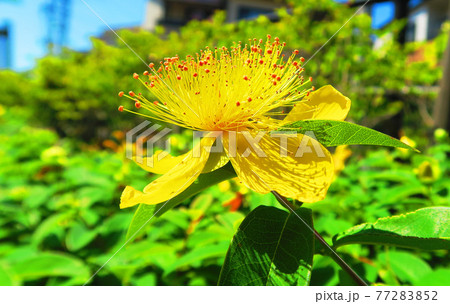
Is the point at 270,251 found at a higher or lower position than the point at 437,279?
higher

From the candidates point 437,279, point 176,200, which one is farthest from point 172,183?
point 437,279

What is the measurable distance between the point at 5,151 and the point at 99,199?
166cm

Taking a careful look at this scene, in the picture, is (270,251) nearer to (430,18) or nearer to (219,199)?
(219,199)

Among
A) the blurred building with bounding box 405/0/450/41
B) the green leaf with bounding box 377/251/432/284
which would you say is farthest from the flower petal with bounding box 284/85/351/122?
the blurred building with bounding box 405/0/450/41

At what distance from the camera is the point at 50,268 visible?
3.62 ft

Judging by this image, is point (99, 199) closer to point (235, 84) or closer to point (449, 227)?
point (235, 84)

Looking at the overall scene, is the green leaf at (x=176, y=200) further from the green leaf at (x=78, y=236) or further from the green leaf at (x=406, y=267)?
the green leaf at (x=78, y=236)

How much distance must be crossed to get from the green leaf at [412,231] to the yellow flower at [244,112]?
0.32 feet

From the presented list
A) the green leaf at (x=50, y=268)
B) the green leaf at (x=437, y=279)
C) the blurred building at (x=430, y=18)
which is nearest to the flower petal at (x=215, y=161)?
the green leaf at (x=437, y=279)

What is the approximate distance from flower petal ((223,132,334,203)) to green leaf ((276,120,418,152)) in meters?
0.03

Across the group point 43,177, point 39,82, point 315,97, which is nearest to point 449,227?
point 315,97

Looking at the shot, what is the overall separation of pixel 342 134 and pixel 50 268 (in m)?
1.01

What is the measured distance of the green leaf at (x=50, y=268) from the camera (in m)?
1.07

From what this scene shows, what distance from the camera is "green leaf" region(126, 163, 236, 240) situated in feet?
1.77
